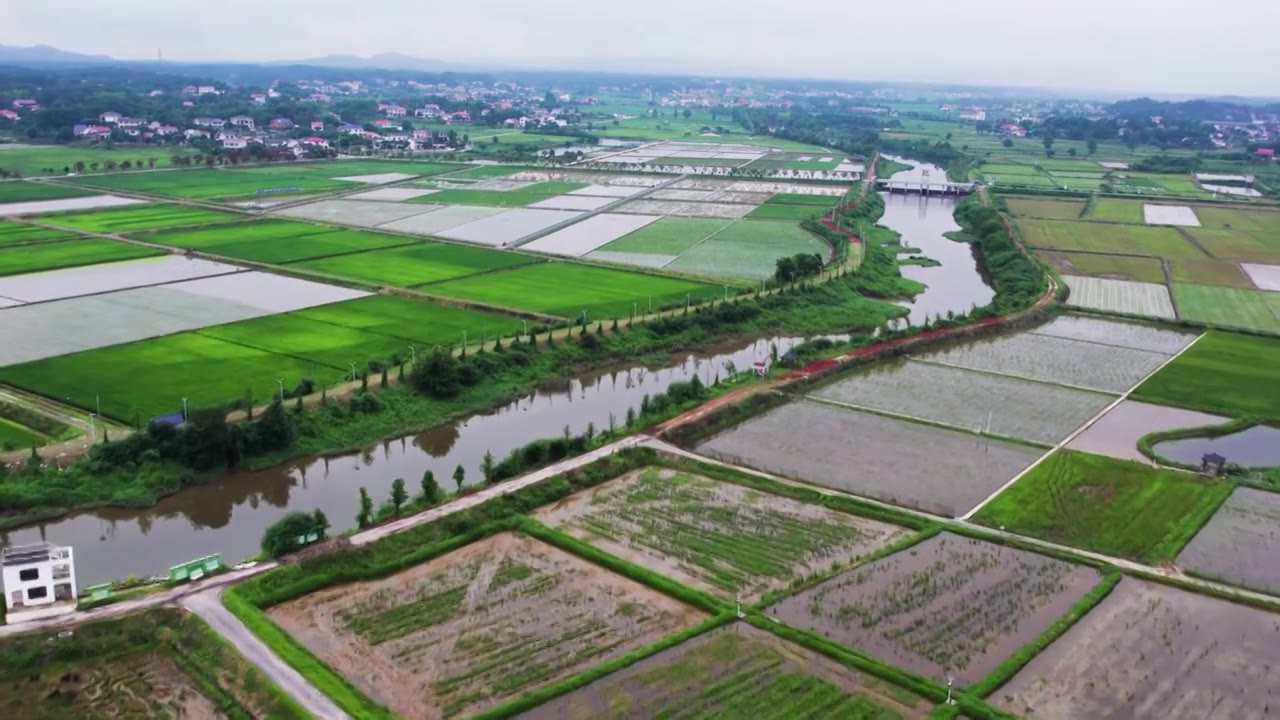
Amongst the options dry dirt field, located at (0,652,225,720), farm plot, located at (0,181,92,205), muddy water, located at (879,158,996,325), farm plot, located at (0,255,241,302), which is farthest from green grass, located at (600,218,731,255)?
dry dirt field, located at (0,652,225,720)

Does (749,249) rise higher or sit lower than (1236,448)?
higher

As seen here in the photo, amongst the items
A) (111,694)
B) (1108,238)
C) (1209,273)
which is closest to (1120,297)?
(1209,273)

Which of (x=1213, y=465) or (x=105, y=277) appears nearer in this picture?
(x=1213, y=465)

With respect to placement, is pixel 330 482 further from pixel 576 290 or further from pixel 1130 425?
pixel 1130 425

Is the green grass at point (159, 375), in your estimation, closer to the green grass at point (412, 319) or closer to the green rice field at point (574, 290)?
the green grass at point (412, 319)

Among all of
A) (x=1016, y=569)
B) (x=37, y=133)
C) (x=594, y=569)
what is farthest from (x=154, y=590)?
(x=37, y=133)

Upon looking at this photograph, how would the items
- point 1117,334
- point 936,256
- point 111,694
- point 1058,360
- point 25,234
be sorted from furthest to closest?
point 936,256 → point 25,234 → point 1117,334 → point 1058,360 → point 111,694

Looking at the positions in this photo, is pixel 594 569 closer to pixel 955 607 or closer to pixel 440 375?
pixel 955 607
